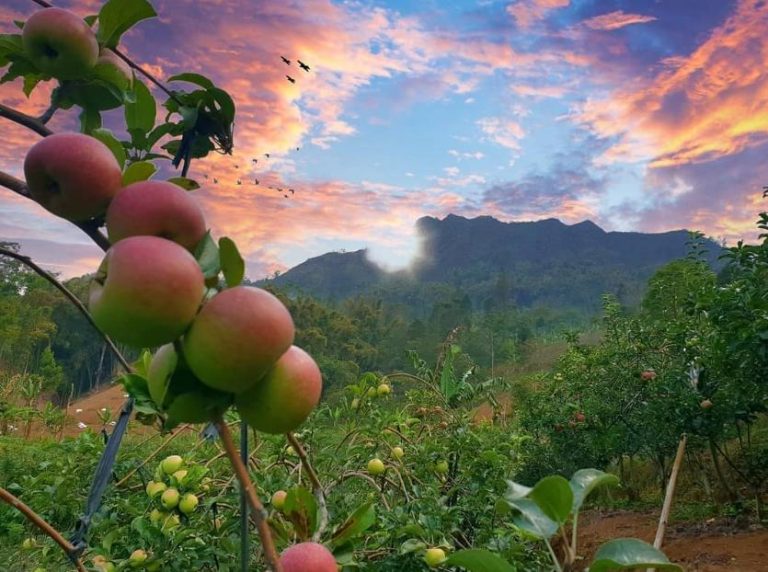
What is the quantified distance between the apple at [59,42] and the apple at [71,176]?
211 mm

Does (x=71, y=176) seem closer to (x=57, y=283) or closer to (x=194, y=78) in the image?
(x=57, y=283)

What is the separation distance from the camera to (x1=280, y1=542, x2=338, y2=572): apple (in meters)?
0.37

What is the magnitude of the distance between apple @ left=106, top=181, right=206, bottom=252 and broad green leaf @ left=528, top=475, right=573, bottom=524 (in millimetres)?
339

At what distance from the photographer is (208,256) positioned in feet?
1.14

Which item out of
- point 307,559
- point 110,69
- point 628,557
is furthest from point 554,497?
point 110,69

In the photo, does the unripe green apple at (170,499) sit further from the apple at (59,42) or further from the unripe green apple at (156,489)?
the apple at (59,42)

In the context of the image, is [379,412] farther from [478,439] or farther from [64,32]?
[64,32]

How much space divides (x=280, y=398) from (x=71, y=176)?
0.60 feet

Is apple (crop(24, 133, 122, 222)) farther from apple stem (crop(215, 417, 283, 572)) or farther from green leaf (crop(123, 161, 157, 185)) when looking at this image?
apple stem (crop(215, 417, 283, 572))

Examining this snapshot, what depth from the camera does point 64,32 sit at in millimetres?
Result: 510

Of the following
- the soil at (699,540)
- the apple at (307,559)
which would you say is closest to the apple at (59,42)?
the apple at (307,559)

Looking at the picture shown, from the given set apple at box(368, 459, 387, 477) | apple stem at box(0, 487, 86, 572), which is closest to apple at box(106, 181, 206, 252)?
apple stem at box(0, 487, 86, 572)

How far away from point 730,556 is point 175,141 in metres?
5.08

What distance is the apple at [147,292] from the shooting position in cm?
30
